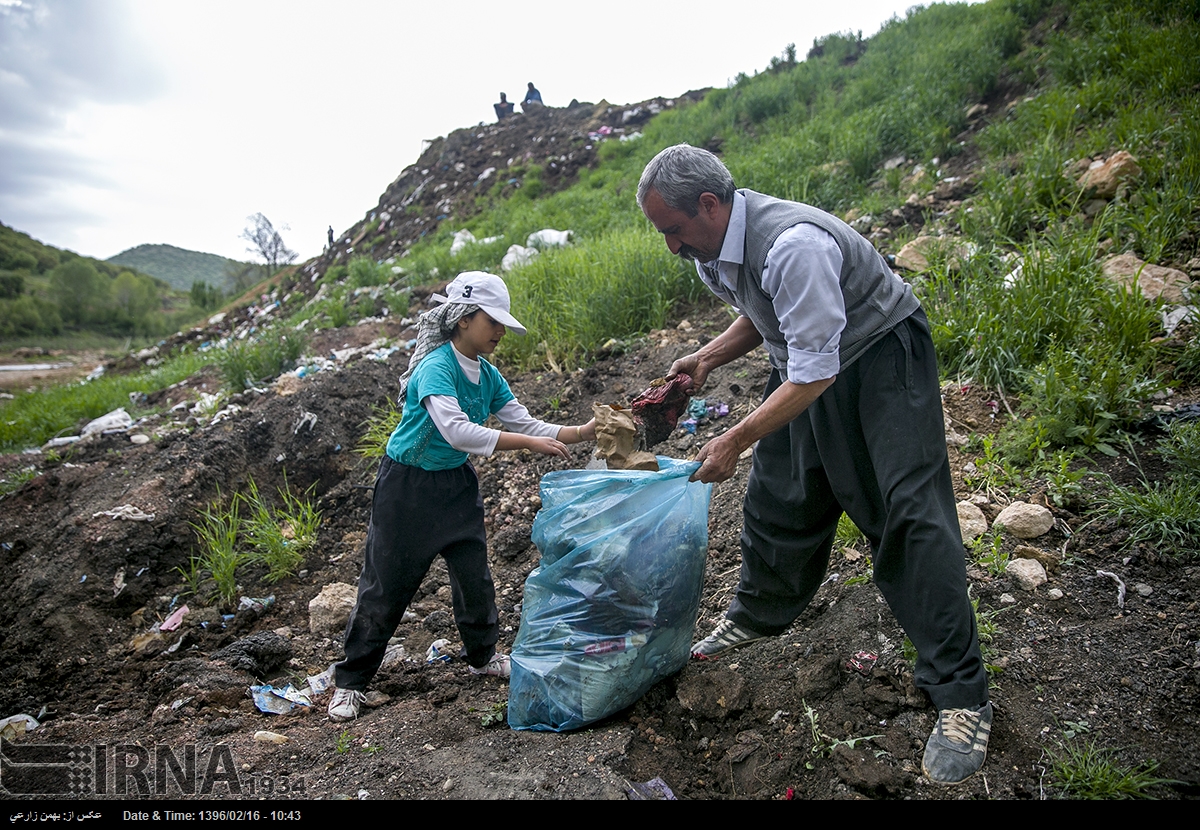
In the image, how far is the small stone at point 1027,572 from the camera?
2195mm

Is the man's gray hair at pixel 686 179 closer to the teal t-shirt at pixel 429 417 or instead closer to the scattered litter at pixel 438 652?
the teal t-shirt at pixel 429 417

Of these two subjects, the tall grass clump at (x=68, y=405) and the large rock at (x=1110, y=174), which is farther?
the tall grass clump at (x=68, y=405)

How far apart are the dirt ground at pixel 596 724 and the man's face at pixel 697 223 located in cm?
132

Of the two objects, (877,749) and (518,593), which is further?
(518,593)

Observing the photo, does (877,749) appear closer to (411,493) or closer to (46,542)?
(411,493)

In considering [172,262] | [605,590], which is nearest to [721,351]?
[605,590]

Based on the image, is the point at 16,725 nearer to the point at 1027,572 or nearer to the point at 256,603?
the point at 256,603

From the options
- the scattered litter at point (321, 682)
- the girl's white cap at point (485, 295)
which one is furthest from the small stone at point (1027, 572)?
the scattered litter at point (321, 682)

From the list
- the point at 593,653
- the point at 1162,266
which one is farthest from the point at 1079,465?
the point at 593,653

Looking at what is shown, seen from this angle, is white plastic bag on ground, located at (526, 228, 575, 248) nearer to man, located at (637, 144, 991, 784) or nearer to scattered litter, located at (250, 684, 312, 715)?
scattered litter, located at (250, 684, 312, 715)

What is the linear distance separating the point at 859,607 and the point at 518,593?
1513mm

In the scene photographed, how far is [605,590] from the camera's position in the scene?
1.92 meters

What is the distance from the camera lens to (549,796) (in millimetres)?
1692

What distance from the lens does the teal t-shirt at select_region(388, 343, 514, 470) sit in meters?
2.14
